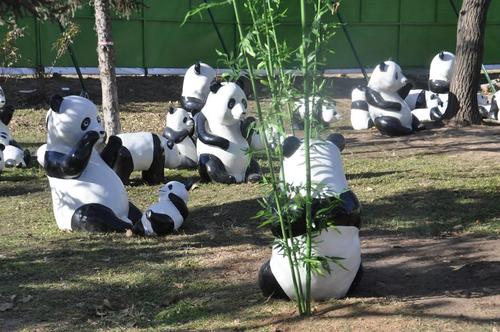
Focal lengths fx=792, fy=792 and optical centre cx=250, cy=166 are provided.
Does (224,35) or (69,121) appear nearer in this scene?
(69,121)

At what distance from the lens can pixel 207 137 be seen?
9.25 metres

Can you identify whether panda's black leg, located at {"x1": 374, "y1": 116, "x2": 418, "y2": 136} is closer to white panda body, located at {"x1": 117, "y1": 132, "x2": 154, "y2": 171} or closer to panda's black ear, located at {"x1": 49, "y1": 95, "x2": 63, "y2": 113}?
white panda body, located at {"x1": 117, "y1": 132, "x2": 154, "y2": 171}

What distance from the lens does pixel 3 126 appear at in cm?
1102

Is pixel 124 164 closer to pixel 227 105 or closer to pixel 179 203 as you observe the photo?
pixel 227 105

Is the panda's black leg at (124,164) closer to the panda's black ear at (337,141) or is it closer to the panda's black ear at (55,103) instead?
the panda's black ear at (55,103)

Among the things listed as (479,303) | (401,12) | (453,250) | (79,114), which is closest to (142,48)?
(401,12)

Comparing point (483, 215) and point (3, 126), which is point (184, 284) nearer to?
point (483, 215)

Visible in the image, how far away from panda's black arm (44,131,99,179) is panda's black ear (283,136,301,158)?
109 inches

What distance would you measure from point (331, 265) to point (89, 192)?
299cm

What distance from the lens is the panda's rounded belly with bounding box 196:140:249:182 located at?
9.21 m

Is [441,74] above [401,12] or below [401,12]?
below

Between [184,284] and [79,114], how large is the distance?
2268 millimetres

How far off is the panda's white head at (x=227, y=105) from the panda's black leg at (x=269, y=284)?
432 cm

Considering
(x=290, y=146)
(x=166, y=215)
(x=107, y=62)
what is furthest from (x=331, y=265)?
(x=107, y=62)
